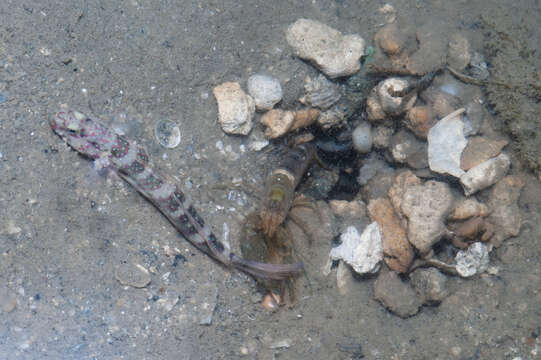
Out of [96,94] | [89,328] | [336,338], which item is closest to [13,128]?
[96,94]

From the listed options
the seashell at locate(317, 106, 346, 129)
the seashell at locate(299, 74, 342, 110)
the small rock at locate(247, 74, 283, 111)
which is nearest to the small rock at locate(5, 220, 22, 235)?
the small rock at locate(247, 74, 283, 111)

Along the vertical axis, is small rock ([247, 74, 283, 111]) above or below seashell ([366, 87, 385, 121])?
above

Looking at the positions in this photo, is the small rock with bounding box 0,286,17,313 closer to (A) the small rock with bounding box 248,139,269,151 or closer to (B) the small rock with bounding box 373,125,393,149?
(A) the small rock with bounding box 248,139,269,151

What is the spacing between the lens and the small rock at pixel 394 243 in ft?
13.1

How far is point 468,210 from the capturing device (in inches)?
154

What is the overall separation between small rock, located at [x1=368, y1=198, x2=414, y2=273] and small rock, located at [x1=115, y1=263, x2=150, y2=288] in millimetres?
2437

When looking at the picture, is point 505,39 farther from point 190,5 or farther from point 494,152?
point 190,5

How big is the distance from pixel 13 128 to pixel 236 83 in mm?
2125

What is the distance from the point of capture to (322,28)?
4273 mm

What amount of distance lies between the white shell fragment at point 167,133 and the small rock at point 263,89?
3.02 feet

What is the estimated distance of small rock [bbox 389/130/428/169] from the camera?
14.3 ft

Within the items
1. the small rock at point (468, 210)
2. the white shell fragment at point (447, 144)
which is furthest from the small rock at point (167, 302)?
the white shell fragment at point (447, 144)

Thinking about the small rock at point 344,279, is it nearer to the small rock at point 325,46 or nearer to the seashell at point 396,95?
the seashell at point 396,95

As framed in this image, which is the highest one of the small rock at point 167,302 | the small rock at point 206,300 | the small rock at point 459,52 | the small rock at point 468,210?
the small rock at point 459,52
